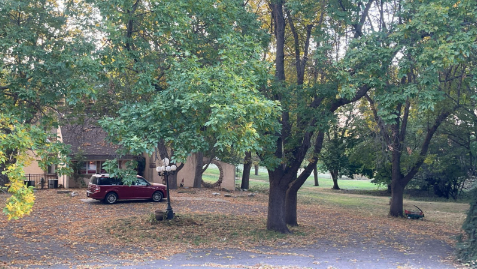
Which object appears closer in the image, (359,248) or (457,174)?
(359,248)

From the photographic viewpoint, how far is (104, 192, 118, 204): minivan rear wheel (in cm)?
2008

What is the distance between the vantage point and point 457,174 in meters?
32.1

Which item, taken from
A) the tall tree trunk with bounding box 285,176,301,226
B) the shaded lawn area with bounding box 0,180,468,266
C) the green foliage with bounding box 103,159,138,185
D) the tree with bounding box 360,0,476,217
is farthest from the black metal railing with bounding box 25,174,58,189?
the tree with bounding box 360,0,476,217

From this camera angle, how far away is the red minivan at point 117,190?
784 inches

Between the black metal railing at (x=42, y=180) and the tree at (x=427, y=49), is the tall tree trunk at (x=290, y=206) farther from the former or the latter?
the black metal railing at (x=42, y=180)

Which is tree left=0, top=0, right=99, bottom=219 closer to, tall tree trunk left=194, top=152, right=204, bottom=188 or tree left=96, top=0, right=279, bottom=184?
tree left=96, top=0, right=279, bottom=184

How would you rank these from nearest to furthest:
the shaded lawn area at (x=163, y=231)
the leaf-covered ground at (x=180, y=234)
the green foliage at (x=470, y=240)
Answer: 1. the green foliage at (x=470, y=240)
2. the leaf-covered ground at (x=180, y=234)
3. the shaded lawn area at (x=163, y=231)

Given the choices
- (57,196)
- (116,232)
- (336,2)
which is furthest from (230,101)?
(57,196)

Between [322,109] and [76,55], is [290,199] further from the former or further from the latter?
[76,55]

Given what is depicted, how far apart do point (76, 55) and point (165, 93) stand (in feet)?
9.16

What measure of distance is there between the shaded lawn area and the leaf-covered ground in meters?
0.02

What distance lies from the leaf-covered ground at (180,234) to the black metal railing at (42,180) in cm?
648

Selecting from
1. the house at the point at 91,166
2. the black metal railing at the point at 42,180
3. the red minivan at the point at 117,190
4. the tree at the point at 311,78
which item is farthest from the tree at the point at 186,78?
the black metal railing at the point at 42,180

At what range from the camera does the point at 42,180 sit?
1052 inches
